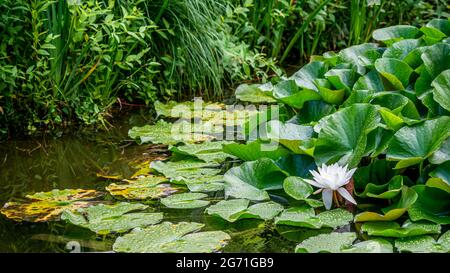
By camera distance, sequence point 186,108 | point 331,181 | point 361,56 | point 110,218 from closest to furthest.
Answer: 1. point 331,181
2. point 110,218
3. point 361,56
4. point 186,108

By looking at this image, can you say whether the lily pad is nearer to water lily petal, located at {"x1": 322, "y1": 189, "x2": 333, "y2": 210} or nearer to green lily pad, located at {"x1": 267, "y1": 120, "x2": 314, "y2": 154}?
green lily pad, located at {"x1": 267, "y1": 120, "x2": 314, "y2": 154}

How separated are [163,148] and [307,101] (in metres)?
0.82

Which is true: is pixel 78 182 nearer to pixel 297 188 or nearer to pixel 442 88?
pixel 297 188

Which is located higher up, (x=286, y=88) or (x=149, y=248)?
(x=286, y=88)

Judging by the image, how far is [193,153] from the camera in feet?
11.5

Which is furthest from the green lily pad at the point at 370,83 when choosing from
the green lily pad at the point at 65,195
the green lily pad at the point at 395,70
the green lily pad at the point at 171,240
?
the green lily pad at the point at 65,195

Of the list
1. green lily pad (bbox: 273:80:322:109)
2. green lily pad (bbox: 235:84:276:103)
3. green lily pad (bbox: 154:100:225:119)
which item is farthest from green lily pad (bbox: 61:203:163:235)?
green lily pad (bbox: 235:84:276:103)

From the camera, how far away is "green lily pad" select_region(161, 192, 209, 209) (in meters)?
2.98

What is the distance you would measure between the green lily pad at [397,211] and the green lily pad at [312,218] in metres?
0.08

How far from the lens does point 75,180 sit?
11.1 ft

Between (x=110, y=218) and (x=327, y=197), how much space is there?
0.87 metres

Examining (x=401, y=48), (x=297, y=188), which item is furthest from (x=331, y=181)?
(x=401, y=48)
